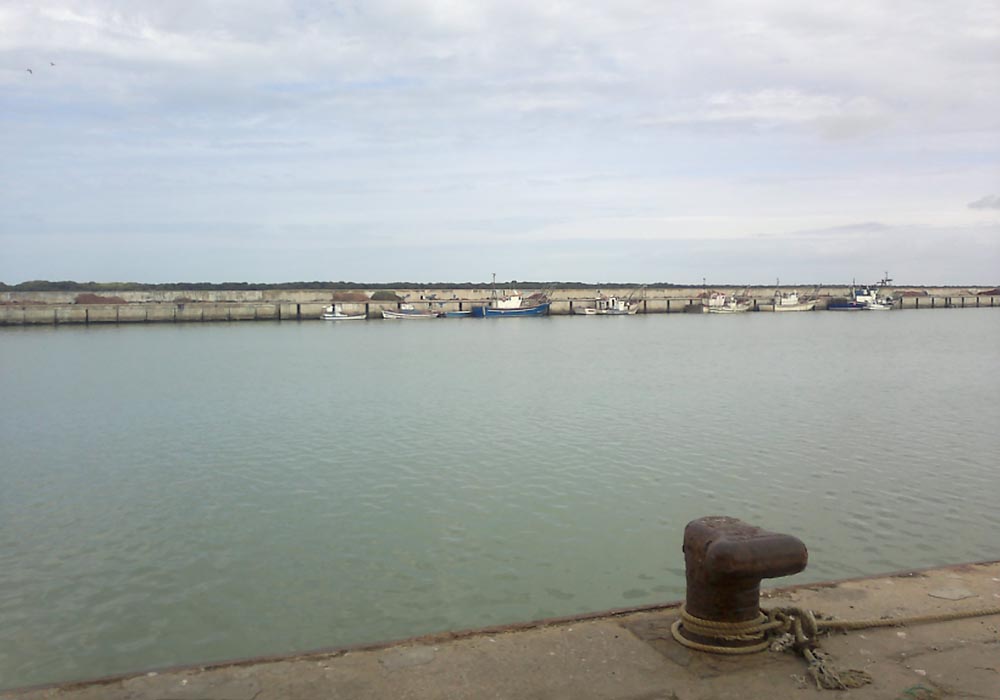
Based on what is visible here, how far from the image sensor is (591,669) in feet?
15.7

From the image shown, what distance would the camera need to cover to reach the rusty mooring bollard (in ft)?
15.9

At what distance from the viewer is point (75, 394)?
80.4 ft

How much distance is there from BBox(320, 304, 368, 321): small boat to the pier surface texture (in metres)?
74.9

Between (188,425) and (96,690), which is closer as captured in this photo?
(96,690)

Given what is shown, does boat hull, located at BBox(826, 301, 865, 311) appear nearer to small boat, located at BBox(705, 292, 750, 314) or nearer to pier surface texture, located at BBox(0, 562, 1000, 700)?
small boat, located at BBox(705, 292, 750, 314)

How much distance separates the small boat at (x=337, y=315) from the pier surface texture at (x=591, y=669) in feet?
246

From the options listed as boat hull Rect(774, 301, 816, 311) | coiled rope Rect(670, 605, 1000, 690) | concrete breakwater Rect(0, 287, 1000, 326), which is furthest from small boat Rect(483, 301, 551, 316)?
coiled rope Rect(670, 605, 1000, 690)

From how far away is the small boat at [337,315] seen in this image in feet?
258

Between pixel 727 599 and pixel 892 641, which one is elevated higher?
pixel 727 599

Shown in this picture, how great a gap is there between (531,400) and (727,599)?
16.4m

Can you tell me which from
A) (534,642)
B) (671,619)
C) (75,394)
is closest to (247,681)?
(534,642)

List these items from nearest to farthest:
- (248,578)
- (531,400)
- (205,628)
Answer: (205,628), (248,578), (531,400)

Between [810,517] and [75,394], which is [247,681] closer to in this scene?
[810,517]

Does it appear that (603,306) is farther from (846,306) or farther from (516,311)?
(846,306)
